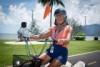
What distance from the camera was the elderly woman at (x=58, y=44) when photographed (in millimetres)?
2076

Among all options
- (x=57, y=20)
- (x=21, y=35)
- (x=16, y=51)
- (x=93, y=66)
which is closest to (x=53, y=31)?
(x=57, y=20)

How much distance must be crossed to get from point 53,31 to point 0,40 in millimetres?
1058

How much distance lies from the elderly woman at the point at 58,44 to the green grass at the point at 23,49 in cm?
59

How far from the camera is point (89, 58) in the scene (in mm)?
3943

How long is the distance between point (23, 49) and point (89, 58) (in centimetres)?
137

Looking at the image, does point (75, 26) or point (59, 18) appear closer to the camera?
point (59, 18)

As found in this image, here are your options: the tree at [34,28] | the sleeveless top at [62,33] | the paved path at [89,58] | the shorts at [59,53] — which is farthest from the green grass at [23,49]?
the shorts at [59,53]

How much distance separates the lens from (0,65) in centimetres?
331

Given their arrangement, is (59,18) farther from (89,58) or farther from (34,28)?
(89,58)

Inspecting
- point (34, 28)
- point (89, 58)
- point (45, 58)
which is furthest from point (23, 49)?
point (89, 58)

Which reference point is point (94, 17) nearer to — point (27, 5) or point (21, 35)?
point (27, 5)

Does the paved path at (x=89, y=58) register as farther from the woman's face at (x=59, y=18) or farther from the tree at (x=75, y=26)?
the woman's face at (x=59, y=18)

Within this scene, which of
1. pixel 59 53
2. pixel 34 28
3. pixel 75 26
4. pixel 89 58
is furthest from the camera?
pixel 89 58

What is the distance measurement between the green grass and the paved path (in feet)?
0.26
